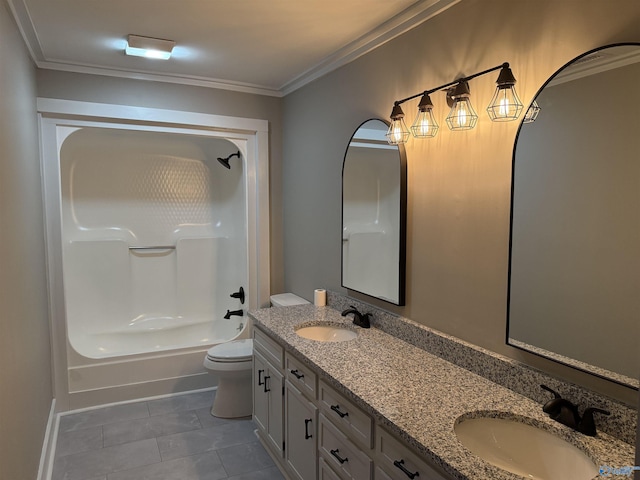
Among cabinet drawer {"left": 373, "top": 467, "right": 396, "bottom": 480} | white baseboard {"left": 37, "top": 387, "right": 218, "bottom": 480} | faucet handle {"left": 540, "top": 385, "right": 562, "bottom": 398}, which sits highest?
faucet handle {"left": 540, "top": 385, "right": 562, "bottom": 398}

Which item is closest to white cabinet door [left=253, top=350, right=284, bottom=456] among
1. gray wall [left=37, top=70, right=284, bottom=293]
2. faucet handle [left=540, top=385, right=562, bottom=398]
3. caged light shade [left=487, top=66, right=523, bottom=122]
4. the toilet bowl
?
the toilet bowl

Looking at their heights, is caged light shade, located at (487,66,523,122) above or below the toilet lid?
above

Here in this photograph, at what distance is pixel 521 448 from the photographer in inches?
58.2

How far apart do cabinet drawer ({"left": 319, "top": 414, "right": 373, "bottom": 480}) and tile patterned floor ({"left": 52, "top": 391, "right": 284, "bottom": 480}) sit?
0.77 metres

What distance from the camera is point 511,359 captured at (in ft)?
5.73

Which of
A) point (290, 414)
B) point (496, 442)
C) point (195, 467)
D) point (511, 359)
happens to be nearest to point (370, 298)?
point (290, 414)

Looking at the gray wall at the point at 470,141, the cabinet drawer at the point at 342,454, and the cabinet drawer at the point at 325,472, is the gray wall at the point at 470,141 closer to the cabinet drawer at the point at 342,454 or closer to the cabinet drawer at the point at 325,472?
the cabinet drawer at the point at 342,454

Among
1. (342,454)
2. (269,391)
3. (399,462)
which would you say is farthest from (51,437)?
(399,462)

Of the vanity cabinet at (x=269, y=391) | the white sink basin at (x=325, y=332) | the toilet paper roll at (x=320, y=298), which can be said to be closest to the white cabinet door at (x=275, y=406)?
the vanity cabinet at (x=269, y=391)

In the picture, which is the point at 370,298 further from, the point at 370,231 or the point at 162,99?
the point at 162,99

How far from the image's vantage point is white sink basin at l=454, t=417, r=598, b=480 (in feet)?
4.50

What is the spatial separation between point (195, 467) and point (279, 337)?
100 centimetres

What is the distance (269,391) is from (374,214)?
3.98ft

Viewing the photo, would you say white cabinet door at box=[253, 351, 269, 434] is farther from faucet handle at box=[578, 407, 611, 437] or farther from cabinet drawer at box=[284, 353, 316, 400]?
faucet handle at box=[578, 407, 611, 437]
